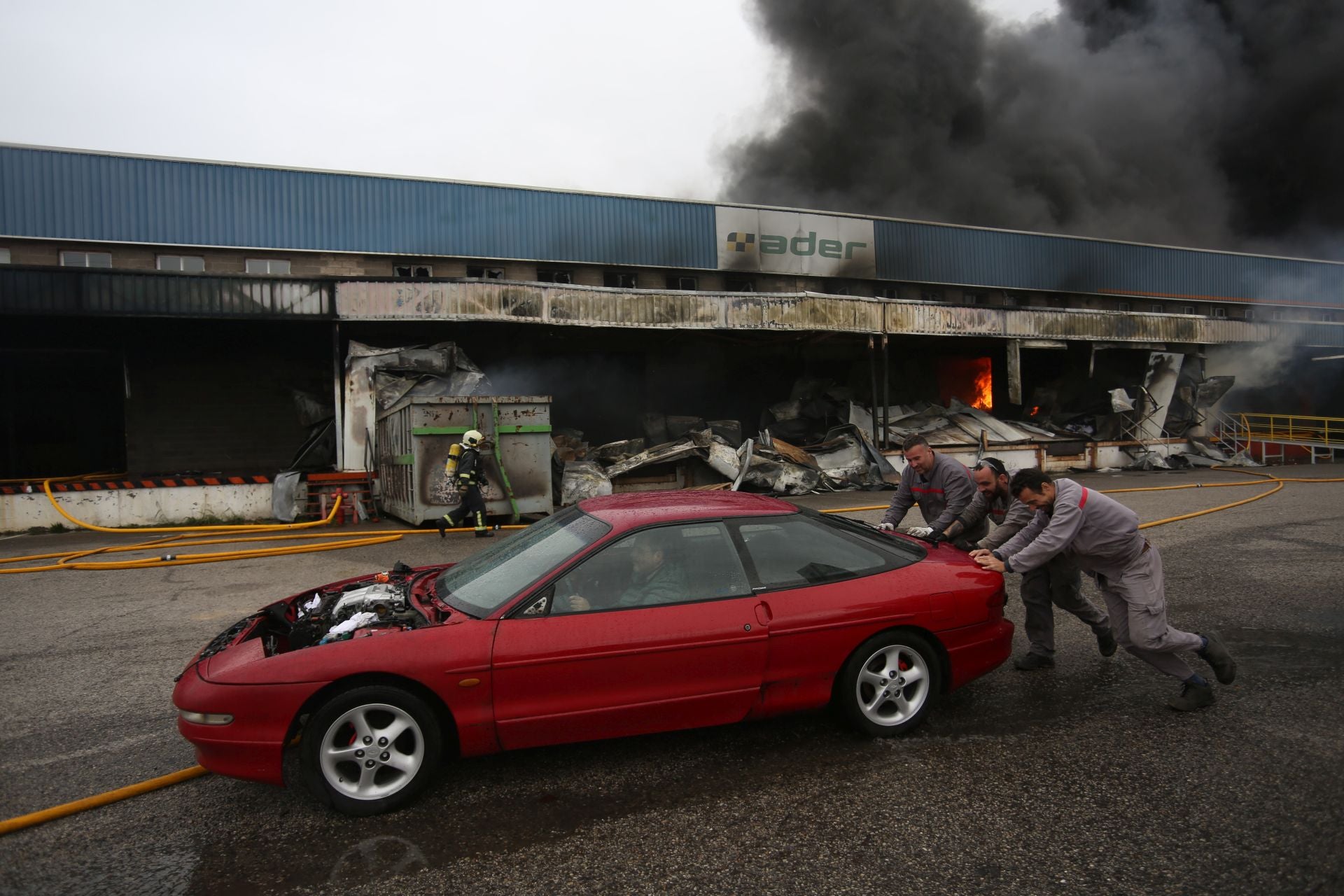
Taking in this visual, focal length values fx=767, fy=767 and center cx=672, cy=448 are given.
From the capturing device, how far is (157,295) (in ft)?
A: 44.9

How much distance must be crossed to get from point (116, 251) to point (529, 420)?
1309cm

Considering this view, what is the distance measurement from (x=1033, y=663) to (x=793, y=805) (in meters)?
2.19

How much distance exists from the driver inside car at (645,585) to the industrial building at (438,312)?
11735 mm

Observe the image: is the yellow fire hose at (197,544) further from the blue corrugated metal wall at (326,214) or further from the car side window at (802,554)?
the blue corrugated metal wall at (326,214)

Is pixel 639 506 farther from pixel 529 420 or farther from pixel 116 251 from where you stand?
pixel 116 251

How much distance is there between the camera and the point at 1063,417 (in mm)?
21500

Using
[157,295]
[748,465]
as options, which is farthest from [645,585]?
[157,295]

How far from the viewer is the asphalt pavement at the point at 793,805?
98.5 inches

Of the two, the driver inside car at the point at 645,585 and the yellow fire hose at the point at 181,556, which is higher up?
the driver inside car at the point at 645,585

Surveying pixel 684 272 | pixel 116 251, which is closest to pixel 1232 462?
pixel 684 272

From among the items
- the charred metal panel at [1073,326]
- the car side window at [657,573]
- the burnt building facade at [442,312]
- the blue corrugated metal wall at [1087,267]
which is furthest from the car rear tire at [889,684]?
the blue corrugated metal wall at [1087,267]

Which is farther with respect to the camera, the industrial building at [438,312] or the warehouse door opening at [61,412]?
the warehouse door opening at [61,412]

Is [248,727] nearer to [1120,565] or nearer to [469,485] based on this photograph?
[1120,565]

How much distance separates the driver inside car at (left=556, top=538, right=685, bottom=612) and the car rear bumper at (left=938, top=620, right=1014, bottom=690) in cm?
129
